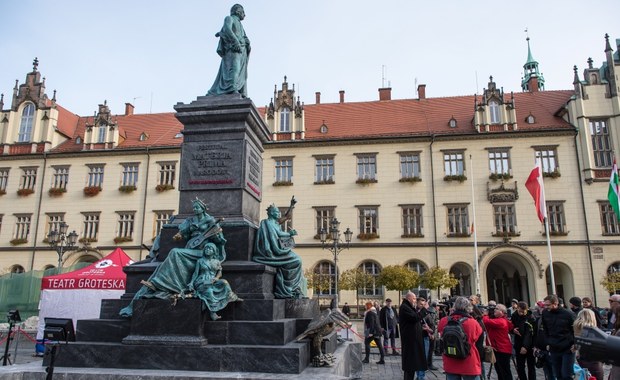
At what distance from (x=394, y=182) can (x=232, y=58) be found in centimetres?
2272

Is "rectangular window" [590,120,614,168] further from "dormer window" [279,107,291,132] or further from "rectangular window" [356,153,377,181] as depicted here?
"dormer window" [279,107,291,132]

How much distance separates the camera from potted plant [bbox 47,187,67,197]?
109 ft

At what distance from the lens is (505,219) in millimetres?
28406

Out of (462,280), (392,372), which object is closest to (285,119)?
(462,280)

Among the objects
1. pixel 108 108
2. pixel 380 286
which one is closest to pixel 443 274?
pixel 380 286

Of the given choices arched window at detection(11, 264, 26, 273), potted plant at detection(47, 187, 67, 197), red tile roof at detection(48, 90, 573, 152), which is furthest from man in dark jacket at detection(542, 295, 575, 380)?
arched window at detection(11, 264, 26, 273)

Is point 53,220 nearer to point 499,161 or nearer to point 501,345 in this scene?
point 499,161

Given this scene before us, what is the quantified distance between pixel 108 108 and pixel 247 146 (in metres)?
30.9

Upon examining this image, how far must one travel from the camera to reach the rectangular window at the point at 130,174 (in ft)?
108

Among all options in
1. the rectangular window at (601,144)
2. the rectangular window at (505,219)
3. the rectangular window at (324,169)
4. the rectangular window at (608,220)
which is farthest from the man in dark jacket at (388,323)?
the rectangular window at (601,144)

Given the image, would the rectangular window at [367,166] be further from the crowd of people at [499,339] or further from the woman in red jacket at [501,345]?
the woman in red jacket at [501,345]

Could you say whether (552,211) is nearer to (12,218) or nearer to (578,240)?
(578,240)

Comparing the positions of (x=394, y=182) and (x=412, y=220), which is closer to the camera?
(x=412, y=220)

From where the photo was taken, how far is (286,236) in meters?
7.37
